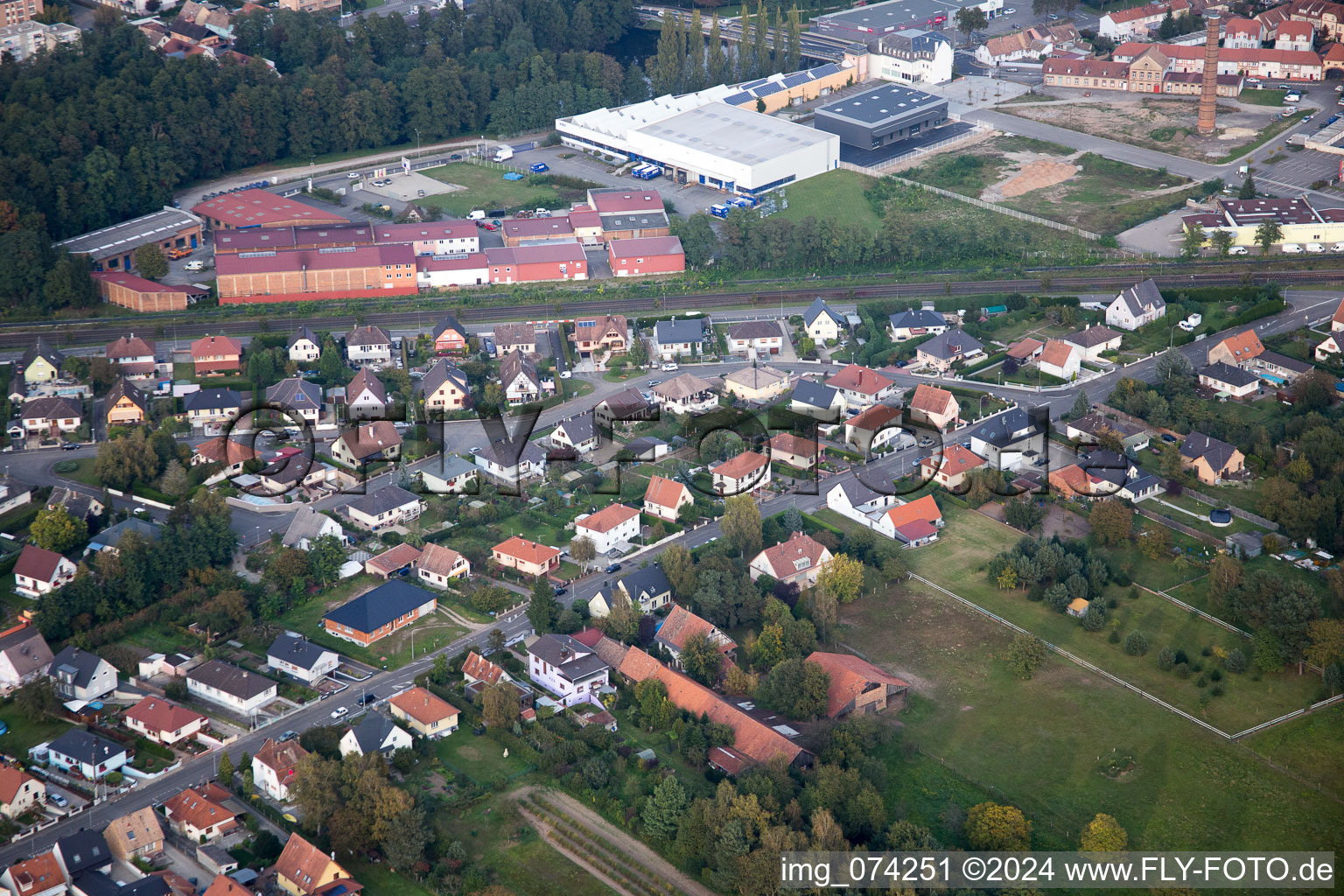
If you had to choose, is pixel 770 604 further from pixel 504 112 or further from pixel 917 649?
pixel 504 112

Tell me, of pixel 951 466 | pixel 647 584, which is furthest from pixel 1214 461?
pixel 647 584

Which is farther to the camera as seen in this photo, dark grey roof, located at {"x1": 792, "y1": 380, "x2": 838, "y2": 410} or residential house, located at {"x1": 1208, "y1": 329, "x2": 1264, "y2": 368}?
residential house, located at {"x1": 1208, "y1": 329, "x2": 1264, "y2": 368}

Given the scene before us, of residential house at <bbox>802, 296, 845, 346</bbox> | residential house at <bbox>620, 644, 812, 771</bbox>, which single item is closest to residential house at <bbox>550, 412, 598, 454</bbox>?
residential house at <bbox>802, 296, 845, 346</bbox>

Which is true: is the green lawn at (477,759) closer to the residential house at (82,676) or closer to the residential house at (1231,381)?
the residential house at (82,676)

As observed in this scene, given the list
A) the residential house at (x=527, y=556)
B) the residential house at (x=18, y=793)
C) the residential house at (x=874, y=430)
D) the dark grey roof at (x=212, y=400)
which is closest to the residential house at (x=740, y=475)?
the residential house at (x=874, y=430)

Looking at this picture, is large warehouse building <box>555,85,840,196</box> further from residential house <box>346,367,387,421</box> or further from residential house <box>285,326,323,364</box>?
residential house <box>346,367,387,421</box>

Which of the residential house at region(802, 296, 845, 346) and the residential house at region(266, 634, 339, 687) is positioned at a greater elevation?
the residential house at region(802, 296, 845, 346)
